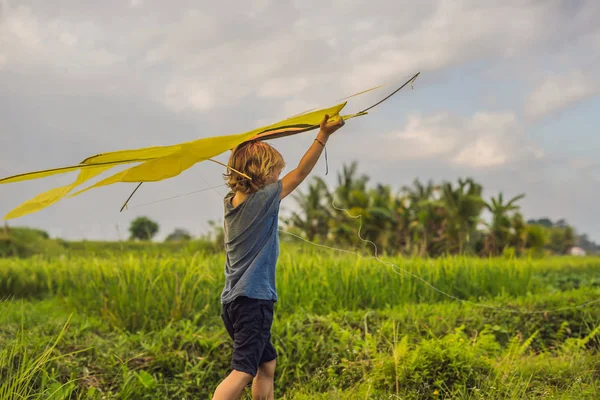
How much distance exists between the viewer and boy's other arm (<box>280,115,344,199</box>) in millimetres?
3316

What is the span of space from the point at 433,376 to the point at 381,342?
3.41 feet

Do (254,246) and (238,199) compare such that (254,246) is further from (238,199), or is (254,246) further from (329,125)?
(329,125)

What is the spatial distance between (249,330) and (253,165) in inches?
35.7

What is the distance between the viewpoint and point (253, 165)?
331 centimetres

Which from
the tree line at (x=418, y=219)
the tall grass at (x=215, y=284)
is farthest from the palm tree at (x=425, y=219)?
the tall grass at (x=215, y=284)

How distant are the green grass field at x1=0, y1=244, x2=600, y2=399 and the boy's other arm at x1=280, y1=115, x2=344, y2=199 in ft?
5.44

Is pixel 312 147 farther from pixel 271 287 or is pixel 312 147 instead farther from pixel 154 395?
pixel 154 395

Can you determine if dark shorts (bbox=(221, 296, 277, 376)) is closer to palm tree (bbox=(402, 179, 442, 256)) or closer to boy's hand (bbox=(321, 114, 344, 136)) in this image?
boy's hand (bbox=(321, 114, 344, 136))

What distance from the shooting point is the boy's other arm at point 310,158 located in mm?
3316

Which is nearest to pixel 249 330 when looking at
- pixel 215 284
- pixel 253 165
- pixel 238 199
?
pixel 238 199

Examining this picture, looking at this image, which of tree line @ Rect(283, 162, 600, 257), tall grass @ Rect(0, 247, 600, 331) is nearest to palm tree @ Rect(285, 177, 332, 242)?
tree line @ Rect(283, 162, 600, 257)

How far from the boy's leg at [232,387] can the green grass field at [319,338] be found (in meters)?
1.18

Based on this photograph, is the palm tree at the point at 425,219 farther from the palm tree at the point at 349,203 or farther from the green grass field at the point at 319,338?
the green grass field at the point at 319,338

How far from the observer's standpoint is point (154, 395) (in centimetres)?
448
